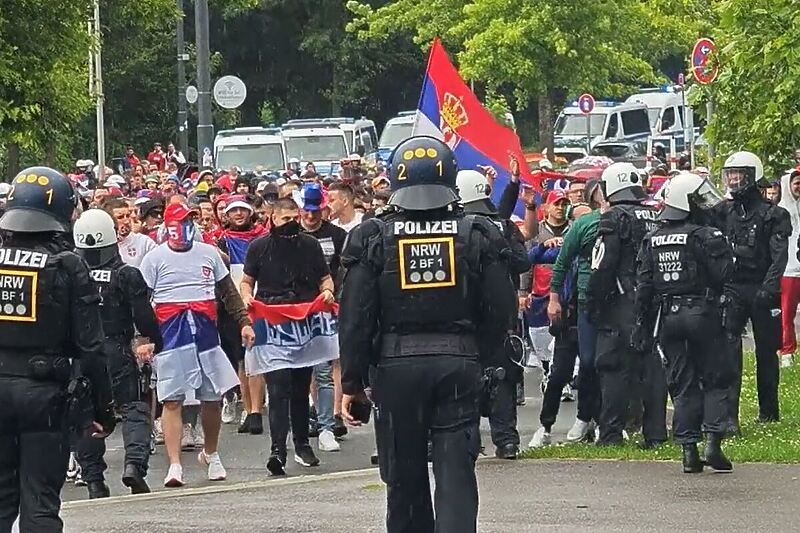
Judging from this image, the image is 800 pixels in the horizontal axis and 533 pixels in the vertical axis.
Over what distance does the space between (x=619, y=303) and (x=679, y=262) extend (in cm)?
106

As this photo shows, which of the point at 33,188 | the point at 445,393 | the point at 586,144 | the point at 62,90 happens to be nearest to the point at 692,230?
the point at 445,393

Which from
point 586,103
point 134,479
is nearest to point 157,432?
point 134,479

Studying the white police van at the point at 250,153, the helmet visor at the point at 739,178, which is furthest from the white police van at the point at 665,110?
the helmet visor at the point at 739,178

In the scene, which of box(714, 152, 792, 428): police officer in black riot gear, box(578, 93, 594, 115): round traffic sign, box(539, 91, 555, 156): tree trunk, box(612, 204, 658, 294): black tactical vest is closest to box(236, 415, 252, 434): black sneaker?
box(612, 204, 658, 294): black tactical vest

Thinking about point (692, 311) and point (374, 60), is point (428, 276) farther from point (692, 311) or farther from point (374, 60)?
point (374, 60)

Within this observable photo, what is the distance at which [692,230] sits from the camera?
10688mm

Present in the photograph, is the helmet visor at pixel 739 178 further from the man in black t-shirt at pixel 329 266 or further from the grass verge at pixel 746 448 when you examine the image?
the man in black t-shirt at pixel 329 266

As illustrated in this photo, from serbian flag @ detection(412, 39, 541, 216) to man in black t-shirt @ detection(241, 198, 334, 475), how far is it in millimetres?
2213

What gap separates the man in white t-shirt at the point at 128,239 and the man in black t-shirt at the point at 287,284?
37.6 inches

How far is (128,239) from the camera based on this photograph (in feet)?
42.8

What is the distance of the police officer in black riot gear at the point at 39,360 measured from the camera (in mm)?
7488

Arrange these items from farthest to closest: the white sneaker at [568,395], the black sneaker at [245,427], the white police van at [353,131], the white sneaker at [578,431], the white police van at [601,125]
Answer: the white police van at [601,125]
the white police van at [353,131]
the white sneaker at [568,395]
the black sneaker at [245,427]
the white sneaker at [578,431]

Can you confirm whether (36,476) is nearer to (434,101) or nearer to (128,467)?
(128,467)

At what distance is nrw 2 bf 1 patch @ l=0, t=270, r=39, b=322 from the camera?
7500mm
